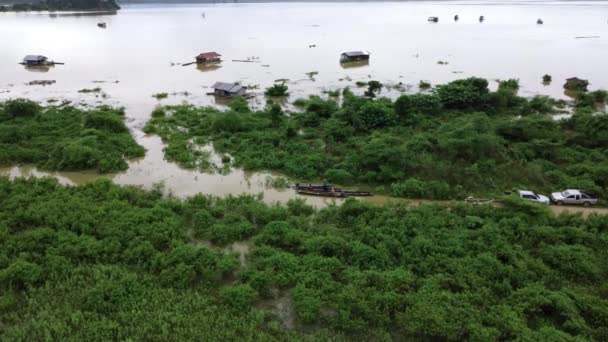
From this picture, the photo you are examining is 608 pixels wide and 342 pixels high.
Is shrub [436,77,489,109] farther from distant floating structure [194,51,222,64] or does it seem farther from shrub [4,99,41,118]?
shrub [4,99,41,118]

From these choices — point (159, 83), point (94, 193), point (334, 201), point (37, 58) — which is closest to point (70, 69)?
point (37, 58)

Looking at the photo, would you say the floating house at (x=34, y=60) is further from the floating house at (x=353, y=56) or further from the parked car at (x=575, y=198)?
the parked car at (x=575, y=198)

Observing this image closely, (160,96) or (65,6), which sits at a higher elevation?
(65,6)

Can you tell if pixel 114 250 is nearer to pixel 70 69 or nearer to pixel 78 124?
pixel 78 124

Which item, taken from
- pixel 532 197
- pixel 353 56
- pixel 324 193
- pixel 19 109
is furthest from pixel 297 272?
pixel 353 56

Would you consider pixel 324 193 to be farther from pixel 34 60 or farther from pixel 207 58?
pixel 34 60

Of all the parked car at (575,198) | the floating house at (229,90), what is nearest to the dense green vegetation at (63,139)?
the floating house at (229,90)

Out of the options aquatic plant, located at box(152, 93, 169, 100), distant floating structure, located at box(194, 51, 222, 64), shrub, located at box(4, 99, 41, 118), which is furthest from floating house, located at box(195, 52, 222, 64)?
shrub, located at box(4, 99, 41, 118)
